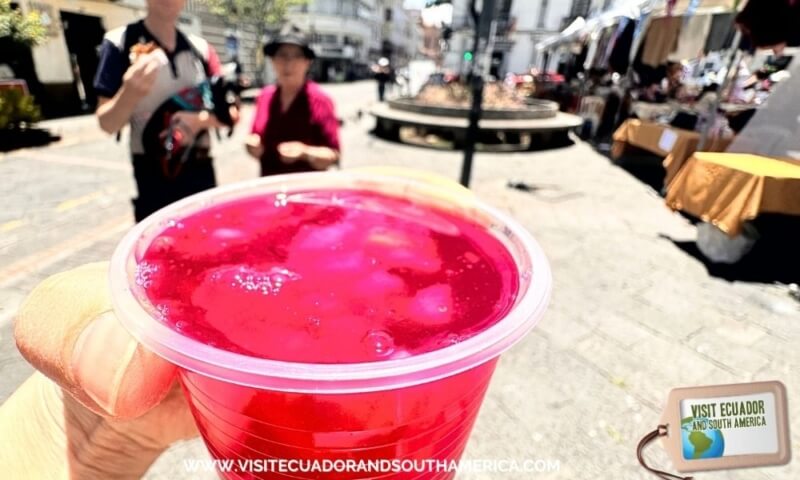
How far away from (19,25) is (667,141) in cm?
676

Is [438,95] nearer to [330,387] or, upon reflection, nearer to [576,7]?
[330,387]

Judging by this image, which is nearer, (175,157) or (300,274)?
(300,274)

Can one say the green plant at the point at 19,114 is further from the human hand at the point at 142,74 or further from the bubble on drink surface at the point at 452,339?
the bubble on drink surface at the point at 452,339

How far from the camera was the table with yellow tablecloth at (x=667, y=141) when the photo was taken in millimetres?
4109

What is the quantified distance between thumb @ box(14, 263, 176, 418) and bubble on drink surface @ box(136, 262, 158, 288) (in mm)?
68

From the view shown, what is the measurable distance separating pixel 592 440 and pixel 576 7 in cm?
4144

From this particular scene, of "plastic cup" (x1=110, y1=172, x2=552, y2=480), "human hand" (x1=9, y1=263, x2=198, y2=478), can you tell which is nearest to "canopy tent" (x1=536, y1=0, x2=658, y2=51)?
"plastic cup" (x1=110, y1=172, x2=552, y2=480)

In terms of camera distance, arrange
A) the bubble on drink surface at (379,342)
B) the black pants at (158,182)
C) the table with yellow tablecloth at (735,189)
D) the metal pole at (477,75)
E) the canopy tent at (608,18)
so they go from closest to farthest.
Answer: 1. the bubble on drink surface at (379,342)
2. the black pants at (158,182)
3. the table with yellow tablecloth at (735,189)
4. the metal pole at (477,75)
5. the canopy tent at (608,18)

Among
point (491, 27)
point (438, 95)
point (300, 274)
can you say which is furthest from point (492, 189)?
point (438, 95)

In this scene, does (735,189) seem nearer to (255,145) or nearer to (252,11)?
(255,145)

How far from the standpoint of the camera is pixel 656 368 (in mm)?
2525

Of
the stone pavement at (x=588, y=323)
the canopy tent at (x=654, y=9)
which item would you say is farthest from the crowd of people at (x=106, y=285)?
the canopy tent at (x=654, y=9)

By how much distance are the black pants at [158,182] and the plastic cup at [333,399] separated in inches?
48.4

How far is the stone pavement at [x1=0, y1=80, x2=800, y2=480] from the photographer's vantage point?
6.06 feet
